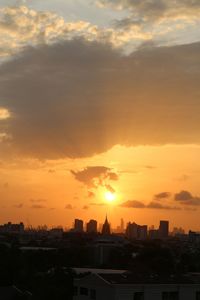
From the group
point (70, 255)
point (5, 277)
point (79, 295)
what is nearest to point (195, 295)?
point (79, 295)

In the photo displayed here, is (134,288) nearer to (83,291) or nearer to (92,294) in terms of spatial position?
(92,294)

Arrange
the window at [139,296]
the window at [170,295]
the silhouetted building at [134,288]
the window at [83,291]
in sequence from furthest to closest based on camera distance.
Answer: the window at [83,291] < the window at [170,295] < the window at [139,296] < the silhouetted building at [134,288]

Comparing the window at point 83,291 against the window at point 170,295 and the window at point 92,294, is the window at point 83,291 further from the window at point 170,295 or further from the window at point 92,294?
the window at point 170,295

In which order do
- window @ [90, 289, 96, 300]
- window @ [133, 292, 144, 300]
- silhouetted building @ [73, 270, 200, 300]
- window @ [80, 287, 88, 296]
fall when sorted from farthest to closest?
window @ [80, 287, 88, 296] → window @ [90, 289, 96, 300] → window @ [133, 292, 144, 300] → silhouetted building @ [73, 270, 200, 300]

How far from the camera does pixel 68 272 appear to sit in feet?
152

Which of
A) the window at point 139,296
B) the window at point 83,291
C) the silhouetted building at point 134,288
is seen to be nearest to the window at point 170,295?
the silhouetted building at point 134,288

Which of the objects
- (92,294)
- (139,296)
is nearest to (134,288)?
(139,296)

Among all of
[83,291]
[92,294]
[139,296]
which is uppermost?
[83,291]

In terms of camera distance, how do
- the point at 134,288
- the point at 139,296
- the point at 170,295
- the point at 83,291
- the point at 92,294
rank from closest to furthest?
1. the point at 134,288
2. the point at 139,296
3. the point at 170,295
4. the point at 92,294
5. the point at 83,291

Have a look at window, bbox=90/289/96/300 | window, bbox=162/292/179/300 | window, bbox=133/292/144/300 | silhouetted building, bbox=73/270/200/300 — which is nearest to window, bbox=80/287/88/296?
silhouetted building, bbox=73/270/200/300

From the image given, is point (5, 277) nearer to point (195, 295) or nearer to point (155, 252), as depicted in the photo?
point (195, 295)

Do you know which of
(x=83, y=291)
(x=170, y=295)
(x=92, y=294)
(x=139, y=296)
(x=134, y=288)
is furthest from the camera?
(x=83, y=291)

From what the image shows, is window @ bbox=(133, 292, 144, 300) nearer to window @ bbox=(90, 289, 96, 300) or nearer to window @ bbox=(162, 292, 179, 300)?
window @ bbox=(162, 292, 179, 300)

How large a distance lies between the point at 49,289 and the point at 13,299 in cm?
310
